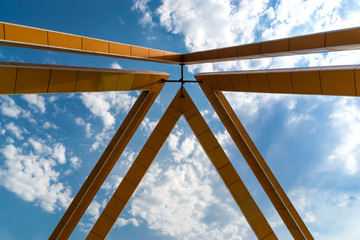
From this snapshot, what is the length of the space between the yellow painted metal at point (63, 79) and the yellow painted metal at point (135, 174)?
2.59 metres

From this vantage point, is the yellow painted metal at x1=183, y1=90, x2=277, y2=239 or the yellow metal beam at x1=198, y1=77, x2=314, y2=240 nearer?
the yellow painted metal at x1=183, y1=90, x2=277, y2=239

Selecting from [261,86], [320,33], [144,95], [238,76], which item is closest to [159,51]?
[144,95]

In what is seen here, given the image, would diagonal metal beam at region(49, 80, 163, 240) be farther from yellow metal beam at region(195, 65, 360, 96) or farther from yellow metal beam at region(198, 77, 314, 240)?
yellow metal beam at region(195, 65, 360, 96)

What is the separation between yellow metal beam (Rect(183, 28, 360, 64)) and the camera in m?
10.7

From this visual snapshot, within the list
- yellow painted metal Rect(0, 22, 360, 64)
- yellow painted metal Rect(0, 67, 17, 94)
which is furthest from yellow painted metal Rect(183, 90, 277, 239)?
yellow painted metal Rect(0, 67, 17, 94)

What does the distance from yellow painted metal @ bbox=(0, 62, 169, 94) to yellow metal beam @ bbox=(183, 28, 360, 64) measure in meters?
4.35

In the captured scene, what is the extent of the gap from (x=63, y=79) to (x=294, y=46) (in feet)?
33.7

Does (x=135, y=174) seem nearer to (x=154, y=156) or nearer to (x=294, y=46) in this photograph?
→ (x=154, y=156)

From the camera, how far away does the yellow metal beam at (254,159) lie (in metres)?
15.5

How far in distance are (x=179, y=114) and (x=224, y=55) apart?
433 centimetres

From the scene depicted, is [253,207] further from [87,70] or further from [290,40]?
[87,70]

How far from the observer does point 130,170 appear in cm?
1554

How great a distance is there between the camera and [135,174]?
15.5 metres

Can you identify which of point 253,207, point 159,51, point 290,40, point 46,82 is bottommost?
point 253,207
